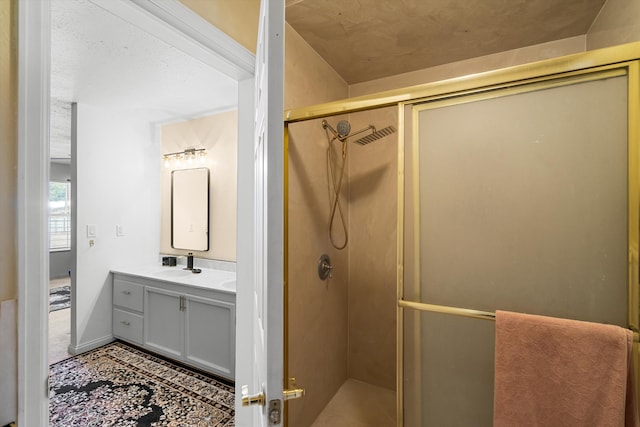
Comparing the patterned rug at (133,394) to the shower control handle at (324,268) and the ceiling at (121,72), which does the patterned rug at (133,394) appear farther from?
the ceiling at (121,72)

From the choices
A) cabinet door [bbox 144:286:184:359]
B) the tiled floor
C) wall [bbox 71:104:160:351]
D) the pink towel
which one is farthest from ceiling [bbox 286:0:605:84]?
the tiled floor

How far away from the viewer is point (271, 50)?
63cm

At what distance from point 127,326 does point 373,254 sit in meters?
2.61

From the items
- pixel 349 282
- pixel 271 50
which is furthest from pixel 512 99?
pixel 349 282

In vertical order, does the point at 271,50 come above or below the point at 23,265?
above

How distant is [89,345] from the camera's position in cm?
276

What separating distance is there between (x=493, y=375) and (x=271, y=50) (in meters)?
1.30

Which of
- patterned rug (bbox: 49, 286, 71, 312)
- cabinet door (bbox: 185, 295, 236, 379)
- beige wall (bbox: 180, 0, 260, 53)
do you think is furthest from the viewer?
patterned rug (bbox: 49, 286, 71, 312)

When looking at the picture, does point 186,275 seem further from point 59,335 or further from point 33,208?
point 33,208

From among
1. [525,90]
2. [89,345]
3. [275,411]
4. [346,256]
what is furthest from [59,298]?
[525,90]

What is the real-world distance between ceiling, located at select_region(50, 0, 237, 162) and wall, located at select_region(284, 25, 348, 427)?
845mm

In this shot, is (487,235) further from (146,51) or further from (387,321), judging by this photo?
(146,51)

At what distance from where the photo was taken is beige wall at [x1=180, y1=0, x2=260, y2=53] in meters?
1.08

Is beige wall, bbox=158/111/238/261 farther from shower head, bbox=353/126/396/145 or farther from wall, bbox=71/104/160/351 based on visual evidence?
shower head, bbox=353/126/396/145
